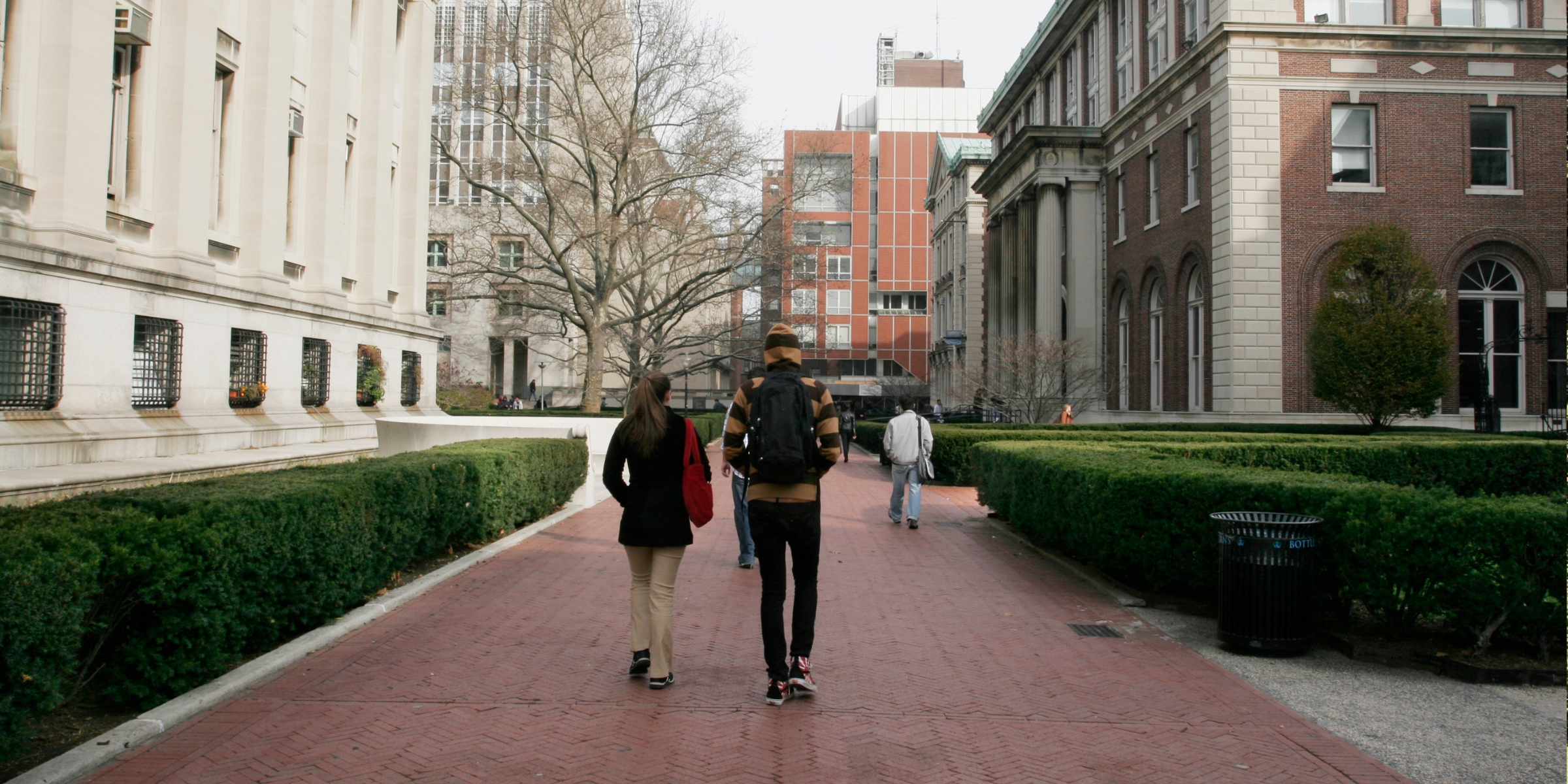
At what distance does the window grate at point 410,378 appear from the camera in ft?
91.6

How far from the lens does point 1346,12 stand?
28.2 m

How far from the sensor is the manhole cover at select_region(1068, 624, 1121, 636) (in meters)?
7.93

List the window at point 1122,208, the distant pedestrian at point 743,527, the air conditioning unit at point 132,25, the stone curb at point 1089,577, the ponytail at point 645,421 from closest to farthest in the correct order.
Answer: the ponytail at point 645,421, the stone curb at point 1089,577, the distant pedestrian at point 743,527, the air conditioning unit at point 132,25, the window at point 1122,208

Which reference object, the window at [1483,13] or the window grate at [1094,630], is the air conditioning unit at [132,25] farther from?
the window at [1483,13]

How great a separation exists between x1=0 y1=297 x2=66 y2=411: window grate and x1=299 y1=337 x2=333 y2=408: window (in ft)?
25.1

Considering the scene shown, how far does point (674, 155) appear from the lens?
1345 inches

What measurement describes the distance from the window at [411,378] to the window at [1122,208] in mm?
24994

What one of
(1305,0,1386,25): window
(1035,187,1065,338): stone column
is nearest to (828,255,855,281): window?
(1035,187,1065,338): stone column

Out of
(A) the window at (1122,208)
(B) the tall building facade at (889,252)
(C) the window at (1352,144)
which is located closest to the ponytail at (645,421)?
(C) the window at (1352,144)

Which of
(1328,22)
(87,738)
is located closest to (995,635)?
(87,738)

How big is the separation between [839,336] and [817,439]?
8212 centimetres

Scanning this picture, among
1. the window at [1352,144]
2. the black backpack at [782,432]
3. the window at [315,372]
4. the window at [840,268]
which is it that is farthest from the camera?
the window at [840,268]

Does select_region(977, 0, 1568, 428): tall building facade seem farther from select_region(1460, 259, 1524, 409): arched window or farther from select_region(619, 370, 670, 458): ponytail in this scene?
select_region(619, 370, 670, 458): ponytail

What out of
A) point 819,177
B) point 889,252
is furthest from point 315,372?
point 889,252
